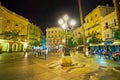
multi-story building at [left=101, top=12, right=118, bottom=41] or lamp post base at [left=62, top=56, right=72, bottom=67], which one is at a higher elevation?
multi-story building at [left=101, top=12, right=118, bottom=41]

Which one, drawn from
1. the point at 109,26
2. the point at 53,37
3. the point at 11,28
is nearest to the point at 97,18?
the point at 109,26

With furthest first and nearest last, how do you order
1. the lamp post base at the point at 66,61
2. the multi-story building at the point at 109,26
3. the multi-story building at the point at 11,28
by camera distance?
the multi-story building at the point at 11,28
the multi-story building at the point at 109,26
the lamp post base at the point at 66,61

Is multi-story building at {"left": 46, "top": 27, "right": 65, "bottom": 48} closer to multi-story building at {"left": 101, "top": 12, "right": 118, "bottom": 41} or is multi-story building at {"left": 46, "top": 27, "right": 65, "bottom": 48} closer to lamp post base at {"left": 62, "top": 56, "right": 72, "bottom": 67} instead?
multi-story building at {"left": 101, "top": 12, "right": 118, "bottom": 41}

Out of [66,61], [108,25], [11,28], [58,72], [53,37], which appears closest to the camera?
[58,72]

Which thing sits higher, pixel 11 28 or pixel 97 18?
pixel 97 18

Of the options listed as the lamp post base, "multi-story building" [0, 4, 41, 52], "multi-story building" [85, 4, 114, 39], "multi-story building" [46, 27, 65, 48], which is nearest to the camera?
the lamp post base

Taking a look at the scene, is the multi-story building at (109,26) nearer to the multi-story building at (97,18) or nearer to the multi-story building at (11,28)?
the multi-story building at (97,18)

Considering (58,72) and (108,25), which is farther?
(108,25)

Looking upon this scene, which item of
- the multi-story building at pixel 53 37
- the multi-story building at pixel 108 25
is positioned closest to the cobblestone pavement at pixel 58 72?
the multi-story building at pixel 108 25

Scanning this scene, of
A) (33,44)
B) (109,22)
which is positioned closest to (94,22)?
(109,22)

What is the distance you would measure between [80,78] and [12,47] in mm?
38284

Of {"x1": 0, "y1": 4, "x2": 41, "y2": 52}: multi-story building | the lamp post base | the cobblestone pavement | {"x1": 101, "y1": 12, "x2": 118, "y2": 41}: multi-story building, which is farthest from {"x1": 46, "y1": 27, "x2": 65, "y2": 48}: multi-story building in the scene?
the lamp post base

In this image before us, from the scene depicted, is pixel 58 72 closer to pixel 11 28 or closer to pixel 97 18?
pixel 97 18

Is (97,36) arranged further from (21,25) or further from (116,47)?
(21,25)
